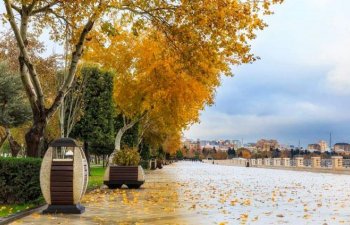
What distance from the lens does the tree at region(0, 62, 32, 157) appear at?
93.4 ft

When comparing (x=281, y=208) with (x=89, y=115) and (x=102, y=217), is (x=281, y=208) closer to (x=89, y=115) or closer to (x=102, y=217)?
(x=102, y=217)

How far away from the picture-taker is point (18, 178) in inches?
559

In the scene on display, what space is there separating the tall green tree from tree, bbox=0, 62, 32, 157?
4415mm

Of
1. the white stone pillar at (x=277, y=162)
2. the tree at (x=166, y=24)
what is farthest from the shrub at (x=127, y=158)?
the white stone pillar at (x=277, y=162)

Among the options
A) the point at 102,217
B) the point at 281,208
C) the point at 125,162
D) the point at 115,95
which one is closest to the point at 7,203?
the point at 102,217

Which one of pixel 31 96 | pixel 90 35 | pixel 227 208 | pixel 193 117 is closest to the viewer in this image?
pixel 227 208

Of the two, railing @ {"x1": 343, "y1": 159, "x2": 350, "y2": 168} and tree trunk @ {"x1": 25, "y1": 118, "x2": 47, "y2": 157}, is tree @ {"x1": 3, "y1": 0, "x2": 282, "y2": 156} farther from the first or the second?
railing @ {"x1": 343, "y1": 159, "x2": 350, "y2": 168}

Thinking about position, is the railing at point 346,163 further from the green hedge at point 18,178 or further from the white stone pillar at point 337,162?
the green hedge at point 18,178

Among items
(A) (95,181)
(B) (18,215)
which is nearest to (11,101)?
(A) (95,181)

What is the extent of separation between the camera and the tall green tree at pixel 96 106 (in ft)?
115

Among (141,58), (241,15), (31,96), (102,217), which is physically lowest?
(102,217)

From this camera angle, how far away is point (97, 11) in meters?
15.6

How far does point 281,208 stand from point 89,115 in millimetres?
22650

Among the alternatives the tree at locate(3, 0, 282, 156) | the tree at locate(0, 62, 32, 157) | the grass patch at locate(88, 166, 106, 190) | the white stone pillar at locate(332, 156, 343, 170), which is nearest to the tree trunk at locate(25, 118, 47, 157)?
the tree at locate(3, 0, 282, 156)
